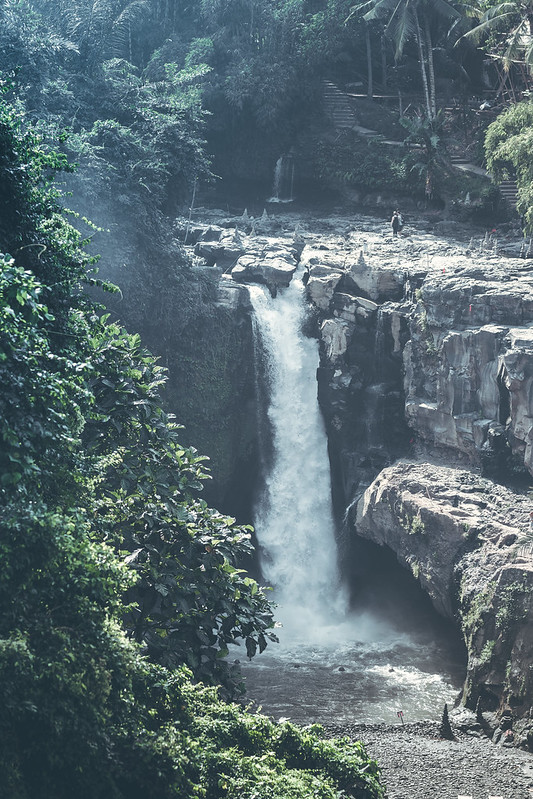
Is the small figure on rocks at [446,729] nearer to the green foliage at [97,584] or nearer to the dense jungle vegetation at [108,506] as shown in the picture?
the dense jungle vegetation at [108,506]

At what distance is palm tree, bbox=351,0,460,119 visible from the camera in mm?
44875

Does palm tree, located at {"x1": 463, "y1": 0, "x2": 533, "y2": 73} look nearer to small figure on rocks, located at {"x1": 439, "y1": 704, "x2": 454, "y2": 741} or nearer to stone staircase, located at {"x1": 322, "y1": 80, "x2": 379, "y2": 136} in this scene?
stone staircase, located at {"x1": 322, "y1": 80, "x2": 379, "y2": 136}

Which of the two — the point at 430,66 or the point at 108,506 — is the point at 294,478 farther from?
the point at 430,66

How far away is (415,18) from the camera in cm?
4525

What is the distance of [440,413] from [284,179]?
2082 cm

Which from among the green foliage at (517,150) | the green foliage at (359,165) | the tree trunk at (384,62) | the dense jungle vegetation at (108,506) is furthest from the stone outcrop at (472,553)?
the tree trunk at (384,62)

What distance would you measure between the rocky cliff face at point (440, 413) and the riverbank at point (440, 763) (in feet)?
6.05

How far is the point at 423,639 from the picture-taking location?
2898 cm

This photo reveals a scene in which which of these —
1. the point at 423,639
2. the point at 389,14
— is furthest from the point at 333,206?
the point at 423,639

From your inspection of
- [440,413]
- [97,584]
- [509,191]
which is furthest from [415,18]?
[97,584]

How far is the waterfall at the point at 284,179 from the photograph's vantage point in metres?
46.8

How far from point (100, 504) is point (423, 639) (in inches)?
622

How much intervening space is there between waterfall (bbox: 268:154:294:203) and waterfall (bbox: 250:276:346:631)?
13266 mm

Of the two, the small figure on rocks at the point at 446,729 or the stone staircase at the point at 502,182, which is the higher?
the stone staircase at the point at 502,182
